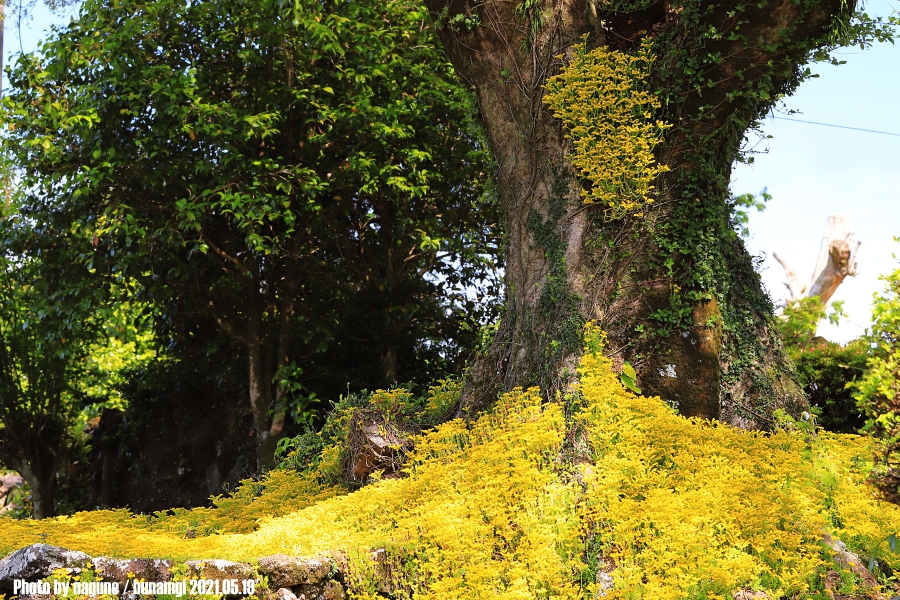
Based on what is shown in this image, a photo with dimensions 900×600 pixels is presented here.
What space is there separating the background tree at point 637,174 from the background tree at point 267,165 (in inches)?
42.5

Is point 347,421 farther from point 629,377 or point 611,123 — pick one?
point 611,123

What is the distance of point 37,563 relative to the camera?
158 inches

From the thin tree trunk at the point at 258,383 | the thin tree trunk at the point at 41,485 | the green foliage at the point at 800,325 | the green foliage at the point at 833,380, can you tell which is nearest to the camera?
the green foliage at the point at 833,380

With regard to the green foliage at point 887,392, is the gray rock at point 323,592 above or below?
below

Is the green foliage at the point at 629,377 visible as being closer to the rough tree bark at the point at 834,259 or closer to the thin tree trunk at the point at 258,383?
the thin tree trunk at the point at 258,383

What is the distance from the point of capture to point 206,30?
8.73 meters

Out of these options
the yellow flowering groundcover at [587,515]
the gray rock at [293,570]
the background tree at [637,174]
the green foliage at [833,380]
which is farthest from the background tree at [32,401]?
the green foliage at [833,380]

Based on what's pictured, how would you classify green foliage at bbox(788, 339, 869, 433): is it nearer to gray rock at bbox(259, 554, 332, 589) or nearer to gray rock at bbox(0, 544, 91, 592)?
gray rock at bbox(259, 554, 332, 589)

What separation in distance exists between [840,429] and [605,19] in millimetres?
5132

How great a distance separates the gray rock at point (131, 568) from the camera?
4.09 metres

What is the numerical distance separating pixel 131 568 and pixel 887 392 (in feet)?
13.0

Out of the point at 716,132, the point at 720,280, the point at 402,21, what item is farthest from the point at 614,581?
the point at 402,21

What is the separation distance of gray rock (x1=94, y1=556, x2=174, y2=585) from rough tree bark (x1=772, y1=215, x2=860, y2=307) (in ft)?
46.5

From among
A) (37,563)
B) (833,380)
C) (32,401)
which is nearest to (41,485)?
(32,401)
